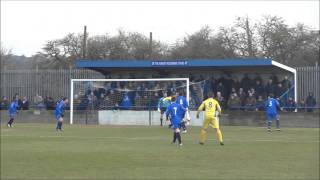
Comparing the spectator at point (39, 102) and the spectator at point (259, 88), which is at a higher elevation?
the spectator at point (259, 88)

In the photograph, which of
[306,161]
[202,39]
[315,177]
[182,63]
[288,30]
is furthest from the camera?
[202,39]

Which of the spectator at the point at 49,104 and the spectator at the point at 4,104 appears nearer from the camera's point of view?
the spectator at the point at 49,104

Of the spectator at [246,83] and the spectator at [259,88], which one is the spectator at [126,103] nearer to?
the spectator at [246,83]

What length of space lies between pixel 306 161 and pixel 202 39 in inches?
2268

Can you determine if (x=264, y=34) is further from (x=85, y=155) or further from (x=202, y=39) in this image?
(x=85, y=155)

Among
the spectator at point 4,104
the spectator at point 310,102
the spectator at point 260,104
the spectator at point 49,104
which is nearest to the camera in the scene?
the spectator at point 310,102

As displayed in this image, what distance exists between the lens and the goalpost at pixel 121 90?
4244 centimetres

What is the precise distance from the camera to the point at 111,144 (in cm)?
2258

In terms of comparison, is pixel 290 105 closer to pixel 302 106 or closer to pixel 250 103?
pixel 302 106

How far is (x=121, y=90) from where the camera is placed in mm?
43281

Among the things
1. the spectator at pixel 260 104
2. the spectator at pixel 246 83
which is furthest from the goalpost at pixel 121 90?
the spectator at pixel 260 104

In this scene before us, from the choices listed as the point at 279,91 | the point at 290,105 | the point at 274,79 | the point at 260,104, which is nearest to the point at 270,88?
the point at 279,91

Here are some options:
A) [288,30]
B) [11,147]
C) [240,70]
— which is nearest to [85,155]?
[11,147]

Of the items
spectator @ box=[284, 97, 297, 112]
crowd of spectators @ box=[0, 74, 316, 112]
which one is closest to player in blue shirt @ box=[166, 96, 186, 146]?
crowd of spectators @ box=[0, 74, 316, 112]
